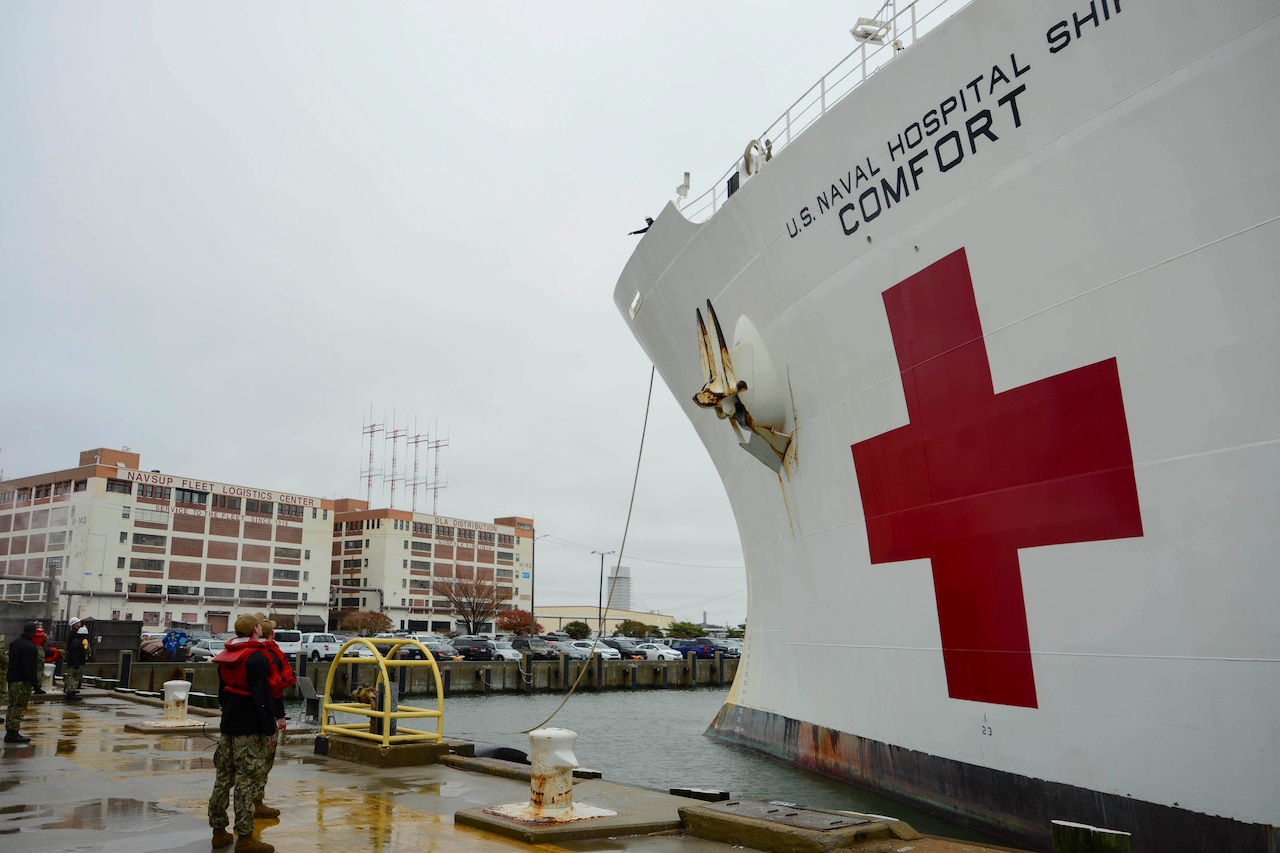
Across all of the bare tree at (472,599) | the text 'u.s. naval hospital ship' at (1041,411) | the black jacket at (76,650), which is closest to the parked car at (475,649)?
the black jacket at (76,650)

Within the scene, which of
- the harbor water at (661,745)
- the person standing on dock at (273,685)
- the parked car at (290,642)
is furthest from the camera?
the parked car at (290,642)

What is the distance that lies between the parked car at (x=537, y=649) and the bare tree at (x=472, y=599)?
84.1 ft

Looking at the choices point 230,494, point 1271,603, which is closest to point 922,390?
point 1271,603

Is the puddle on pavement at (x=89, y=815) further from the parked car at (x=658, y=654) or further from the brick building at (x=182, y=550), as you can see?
the brick building at (x=182, y=550)

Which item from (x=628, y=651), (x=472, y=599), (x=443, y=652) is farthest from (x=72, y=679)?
(x=472, y=599)

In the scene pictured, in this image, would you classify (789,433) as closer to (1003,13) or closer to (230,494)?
(1003,13)

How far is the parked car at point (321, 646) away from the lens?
25.5m

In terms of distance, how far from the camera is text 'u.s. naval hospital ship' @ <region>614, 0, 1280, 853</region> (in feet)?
13.6

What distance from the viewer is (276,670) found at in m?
4.39

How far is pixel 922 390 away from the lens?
233 inches

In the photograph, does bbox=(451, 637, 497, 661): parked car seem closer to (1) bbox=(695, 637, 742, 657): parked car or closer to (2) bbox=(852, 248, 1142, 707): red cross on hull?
(1) bbox=(695, 637, 742, 657): parked car

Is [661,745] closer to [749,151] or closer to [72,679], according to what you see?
[72,679]

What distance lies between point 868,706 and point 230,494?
5462cm

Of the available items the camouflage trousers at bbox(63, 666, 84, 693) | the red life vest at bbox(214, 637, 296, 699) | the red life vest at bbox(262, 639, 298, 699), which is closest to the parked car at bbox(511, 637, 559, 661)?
the camouflage trousers at bbox(63, 666, 84, 693)
